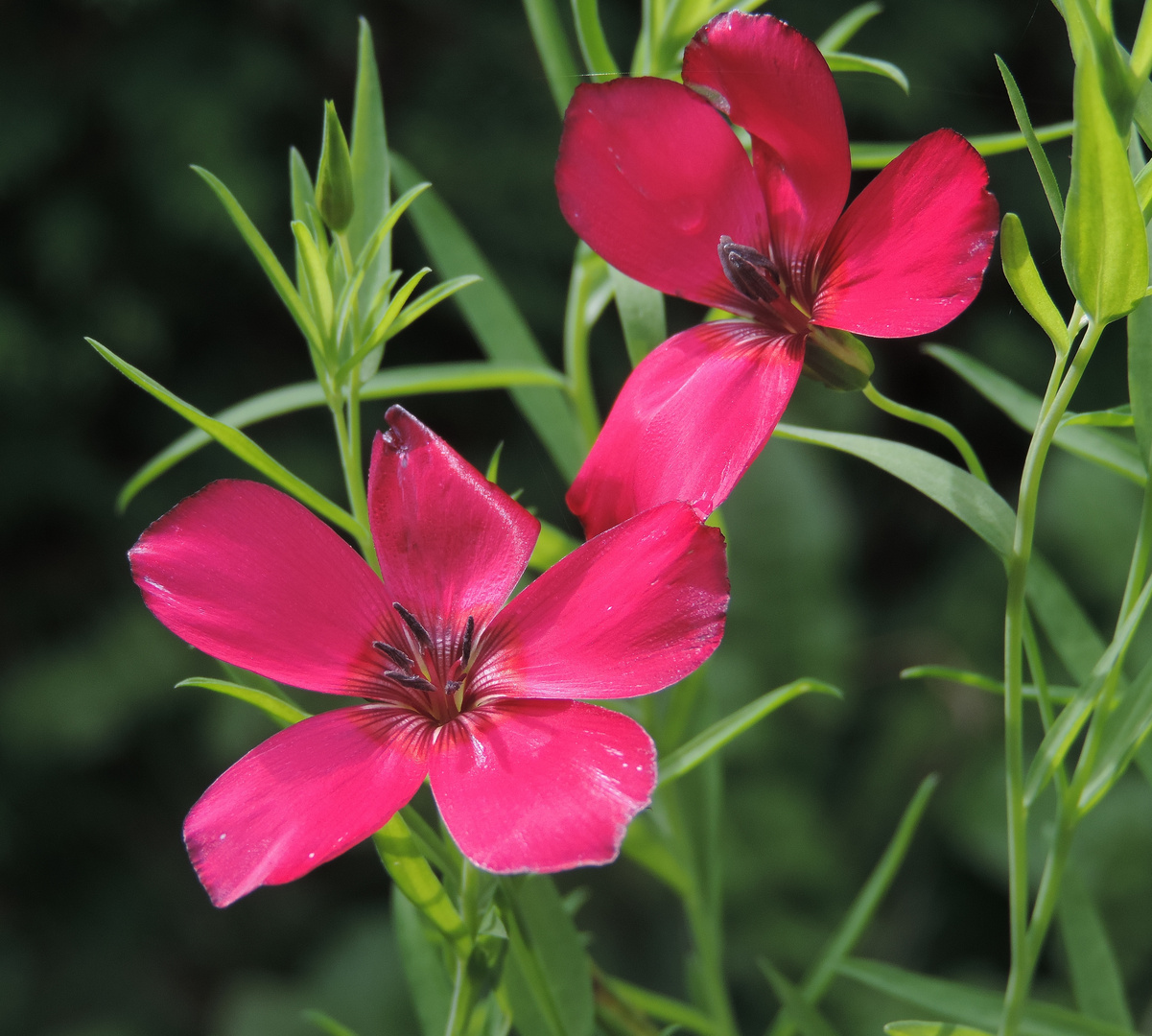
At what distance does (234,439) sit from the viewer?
0.33 meters

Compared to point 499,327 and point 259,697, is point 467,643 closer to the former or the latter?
point 259,697

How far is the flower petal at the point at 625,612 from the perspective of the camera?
284mm

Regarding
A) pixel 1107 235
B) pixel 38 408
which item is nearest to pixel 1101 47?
pixel 1107 235

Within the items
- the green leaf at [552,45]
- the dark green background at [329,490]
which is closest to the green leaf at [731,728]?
the green leaf at [552,45]

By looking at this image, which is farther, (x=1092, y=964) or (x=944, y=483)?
(x=1092, y=964)

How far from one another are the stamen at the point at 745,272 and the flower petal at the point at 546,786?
0.13 metres

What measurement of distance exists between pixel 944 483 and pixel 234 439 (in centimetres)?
20

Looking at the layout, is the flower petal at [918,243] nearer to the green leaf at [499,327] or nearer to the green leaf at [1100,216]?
the green leaf at [1100,216]

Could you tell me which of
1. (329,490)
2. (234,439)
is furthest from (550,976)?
(329,490)

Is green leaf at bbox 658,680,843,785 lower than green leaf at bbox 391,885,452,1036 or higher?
higher

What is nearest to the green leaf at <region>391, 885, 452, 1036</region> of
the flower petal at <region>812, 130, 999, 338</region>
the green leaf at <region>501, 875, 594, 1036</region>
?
the green leaf at <region>501, 875, 594, 1036</region>

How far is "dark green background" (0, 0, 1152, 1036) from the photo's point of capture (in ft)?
4.21

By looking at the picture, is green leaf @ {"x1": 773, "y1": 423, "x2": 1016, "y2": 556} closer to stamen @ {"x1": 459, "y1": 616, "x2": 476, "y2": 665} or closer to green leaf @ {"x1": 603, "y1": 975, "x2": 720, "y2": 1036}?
stamen @ {"x1": 459, "y1": 616, "x2": 476, "y2": 665}

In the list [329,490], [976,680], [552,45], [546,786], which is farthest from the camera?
[329,490]
